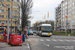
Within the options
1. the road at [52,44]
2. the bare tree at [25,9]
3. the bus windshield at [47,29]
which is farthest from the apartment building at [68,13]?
the road at [52,44]

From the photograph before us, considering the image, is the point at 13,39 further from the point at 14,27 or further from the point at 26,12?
the point at 14,27

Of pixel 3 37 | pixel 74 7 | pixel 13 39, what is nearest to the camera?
pixel 13 39

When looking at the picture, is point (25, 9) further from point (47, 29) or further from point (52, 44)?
point (52, 44)

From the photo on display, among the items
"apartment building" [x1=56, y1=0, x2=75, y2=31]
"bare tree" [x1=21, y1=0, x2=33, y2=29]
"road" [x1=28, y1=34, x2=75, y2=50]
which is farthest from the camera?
"apartment building" [x1=56, y1=0, x2=75, y2=31]

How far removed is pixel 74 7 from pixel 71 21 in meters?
7.53

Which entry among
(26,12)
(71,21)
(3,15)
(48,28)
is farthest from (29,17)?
(71,21)

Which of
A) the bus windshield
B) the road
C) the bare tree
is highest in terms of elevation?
the bare tree

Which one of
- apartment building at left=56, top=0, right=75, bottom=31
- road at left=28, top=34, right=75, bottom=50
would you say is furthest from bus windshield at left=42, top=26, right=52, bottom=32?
apartment building at left=56, top=0, right=75, bottom=31

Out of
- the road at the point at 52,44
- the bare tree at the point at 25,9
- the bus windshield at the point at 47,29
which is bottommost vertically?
the road at the point at 52,44

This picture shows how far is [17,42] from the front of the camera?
13.3m

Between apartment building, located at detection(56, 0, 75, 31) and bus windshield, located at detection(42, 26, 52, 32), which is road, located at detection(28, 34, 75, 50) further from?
apartment building, located at detection(56, 0, 75, 31)

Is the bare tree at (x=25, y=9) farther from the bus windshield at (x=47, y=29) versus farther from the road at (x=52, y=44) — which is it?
the road at (x=52, y=44)

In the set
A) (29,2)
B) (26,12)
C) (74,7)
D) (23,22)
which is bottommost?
(23,22)

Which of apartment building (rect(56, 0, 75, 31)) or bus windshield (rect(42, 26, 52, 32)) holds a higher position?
apartment building (rect(56, 0, 75, 31))
